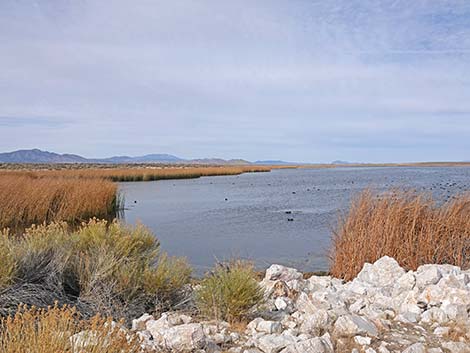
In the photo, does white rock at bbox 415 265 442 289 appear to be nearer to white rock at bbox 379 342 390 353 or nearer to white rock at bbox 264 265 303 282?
white rock at bbox 379 342 390 353

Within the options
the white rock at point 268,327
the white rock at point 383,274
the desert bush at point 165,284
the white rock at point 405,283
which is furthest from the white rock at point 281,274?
the white rock at point 268,327

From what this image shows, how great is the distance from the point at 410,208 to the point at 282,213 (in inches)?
485

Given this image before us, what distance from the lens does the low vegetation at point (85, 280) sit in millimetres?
5227

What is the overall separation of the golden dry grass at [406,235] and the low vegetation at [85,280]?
314 centimetres

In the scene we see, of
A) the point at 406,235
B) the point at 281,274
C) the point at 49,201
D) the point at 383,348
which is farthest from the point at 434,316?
the point at 49,201

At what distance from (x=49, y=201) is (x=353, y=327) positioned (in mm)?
14583

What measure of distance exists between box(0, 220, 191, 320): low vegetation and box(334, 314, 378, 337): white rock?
2204 mm

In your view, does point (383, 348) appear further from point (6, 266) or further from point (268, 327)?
point (6, 266)

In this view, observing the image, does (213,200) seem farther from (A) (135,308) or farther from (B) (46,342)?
(B) (46,342)

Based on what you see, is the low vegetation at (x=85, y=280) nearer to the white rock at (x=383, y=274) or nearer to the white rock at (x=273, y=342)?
the white rock at (x=273, y=342)

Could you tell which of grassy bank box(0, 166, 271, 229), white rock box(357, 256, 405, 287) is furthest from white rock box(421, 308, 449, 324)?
grassy bank box(0, 166, 271, 229)

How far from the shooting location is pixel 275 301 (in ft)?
18.6

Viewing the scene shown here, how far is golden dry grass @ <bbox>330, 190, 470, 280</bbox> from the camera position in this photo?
25.5 ft

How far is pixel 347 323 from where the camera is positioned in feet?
14.9
